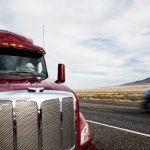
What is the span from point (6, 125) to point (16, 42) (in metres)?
2.38

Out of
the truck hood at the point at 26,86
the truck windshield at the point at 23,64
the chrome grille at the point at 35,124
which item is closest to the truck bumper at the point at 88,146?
the chrome grille at the point at 35,124

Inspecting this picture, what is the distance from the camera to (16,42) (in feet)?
21.9

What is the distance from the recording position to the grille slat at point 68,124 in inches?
205

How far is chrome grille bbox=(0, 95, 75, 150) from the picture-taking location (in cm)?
470

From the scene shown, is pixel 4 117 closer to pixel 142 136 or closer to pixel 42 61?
pixel 42 61

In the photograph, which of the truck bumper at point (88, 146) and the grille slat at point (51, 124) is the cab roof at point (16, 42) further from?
the truck bumper at point (88, 146)

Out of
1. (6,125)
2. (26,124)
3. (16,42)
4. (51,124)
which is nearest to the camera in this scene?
(6,125)

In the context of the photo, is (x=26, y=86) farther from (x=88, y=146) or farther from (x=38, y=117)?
(x=88, y=146)

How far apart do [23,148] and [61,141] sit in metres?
0.63

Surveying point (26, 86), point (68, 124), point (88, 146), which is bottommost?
point (88, 146)

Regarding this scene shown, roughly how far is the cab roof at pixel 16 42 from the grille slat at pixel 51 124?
6.32 ft

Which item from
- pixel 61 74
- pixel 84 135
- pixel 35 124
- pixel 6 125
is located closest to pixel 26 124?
pixel 35 124

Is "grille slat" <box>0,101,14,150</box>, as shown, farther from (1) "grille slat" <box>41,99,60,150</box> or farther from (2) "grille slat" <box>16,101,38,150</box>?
(1) "grille slat" <box>41,99,60,150</box>

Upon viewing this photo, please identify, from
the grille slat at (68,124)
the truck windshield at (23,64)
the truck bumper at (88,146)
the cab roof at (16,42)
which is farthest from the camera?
the cab roof at (16,42)
